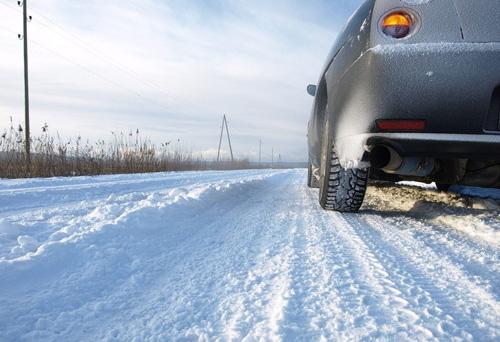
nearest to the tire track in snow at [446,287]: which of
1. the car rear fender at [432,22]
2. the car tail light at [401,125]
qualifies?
the car tail light at [401,125]

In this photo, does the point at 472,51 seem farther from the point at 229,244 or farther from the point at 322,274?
the point at 229,244

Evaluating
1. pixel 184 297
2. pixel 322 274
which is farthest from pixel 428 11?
pixel 184 297

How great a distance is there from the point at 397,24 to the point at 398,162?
0.98 metres

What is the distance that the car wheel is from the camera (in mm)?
2668

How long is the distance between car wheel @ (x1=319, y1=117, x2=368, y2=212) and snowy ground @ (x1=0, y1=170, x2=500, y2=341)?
0.26 metres

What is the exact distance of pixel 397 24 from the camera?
6.82 feet

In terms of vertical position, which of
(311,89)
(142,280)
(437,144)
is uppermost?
(311,89)

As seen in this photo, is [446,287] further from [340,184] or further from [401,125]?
[340,184]

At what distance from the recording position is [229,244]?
2020 mm

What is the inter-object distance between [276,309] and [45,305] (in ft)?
2.41

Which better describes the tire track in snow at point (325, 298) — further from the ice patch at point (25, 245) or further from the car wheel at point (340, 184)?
the ice patch at point (25, 245)

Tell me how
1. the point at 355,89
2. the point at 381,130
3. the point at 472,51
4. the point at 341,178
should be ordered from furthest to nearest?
the point at 341,178
the point at 355,89
the point at 381,130
the point at 472,51

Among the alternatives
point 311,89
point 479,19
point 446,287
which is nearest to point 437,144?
point 479,19

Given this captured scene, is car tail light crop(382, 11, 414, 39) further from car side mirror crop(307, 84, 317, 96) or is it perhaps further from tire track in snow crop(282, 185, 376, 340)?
car side mirror crop(307, 84, 317, 96)
